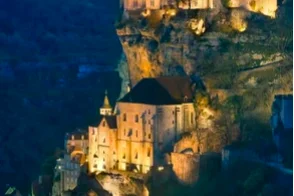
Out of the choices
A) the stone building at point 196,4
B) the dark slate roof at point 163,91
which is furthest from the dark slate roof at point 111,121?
the stone building at point 196,4

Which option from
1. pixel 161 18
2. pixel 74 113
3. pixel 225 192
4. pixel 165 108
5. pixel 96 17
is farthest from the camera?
pixel 96 17

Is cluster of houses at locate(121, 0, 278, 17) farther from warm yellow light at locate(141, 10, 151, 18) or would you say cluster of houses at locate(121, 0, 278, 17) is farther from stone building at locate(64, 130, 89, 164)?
stone building at locate(64, 130, 89, 164)

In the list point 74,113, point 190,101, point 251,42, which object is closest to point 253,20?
point 251,42

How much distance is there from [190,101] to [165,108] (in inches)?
59.8

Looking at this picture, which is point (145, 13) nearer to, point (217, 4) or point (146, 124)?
point (217, 4)

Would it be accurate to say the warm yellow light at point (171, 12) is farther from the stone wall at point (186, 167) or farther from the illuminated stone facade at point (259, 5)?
the stone wall at point (186, 167)

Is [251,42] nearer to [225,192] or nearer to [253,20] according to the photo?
[253,20]

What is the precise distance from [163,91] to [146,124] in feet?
6.06

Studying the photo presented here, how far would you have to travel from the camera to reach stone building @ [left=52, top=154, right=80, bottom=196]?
66.6m

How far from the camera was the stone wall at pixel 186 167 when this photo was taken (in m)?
60.7

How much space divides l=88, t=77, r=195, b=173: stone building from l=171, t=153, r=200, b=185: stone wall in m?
1.19

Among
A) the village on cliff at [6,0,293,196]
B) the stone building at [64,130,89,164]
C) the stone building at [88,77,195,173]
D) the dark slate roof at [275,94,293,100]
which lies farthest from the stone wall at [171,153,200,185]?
the stone building at [64,130,89,164]

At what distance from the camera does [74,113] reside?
12888 centimetres

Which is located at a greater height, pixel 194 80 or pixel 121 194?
pixel 194 80
